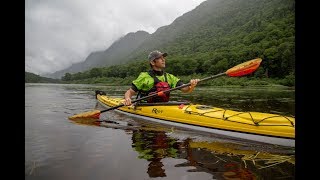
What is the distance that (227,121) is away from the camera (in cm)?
650

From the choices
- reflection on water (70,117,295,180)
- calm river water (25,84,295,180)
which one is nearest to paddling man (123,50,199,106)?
calm river water (25,84,295,180)

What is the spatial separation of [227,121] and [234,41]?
99.4 m

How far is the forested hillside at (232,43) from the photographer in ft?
188

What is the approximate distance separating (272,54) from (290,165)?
58.6 m

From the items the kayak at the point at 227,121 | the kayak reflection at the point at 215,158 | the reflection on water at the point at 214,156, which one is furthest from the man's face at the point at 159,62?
the kayak reflection at the point at 215,158

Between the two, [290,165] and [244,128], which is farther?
[244,128]

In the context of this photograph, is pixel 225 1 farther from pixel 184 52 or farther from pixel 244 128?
Result: pixel 244 128

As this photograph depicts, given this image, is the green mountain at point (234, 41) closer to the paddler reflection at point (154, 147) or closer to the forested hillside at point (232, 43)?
the forested hillside at point (232, 43)

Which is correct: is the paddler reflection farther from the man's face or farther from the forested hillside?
the forested hillside

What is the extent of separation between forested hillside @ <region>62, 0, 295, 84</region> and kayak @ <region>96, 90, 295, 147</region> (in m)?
10.9

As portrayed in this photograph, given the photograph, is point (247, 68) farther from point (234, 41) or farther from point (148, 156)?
point (234, 41)

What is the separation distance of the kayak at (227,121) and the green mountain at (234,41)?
8.36 m
